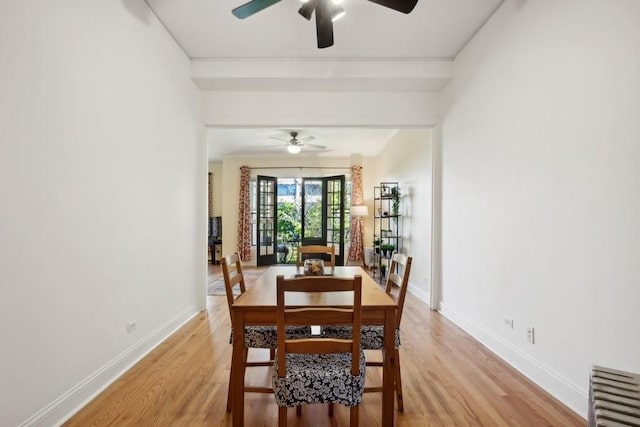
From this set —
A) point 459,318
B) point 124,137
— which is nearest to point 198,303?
point 124,137

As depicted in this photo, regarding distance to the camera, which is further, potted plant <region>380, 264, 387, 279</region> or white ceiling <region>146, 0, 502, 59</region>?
potted plant <region>380, 264, 387, 279</region>

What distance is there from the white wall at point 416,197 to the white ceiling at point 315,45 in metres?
1.15

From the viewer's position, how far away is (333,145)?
23.0 feet

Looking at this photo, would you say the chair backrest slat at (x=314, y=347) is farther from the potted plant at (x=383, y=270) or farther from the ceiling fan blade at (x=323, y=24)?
the potted plant at (x=383, y=270)

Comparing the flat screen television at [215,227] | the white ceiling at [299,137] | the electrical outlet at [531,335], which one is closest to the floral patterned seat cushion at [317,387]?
the electrical outlet at [531,335]

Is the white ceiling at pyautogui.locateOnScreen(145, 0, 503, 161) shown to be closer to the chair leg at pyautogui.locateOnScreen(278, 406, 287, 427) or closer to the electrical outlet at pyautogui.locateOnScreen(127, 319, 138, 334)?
the electrical outlet at pyautogui.locateOnScreen(127, 319, 138, 334)

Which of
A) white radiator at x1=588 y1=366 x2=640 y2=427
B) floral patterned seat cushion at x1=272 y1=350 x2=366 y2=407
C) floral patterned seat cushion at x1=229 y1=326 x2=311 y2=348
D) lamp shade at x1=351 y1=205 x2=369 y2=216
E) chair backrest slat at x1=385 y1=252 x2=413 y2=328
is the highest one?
lamp shade at x1=351 y1=205 x2=369 y2=216

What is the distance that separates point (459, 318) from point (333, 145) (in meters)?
4.49

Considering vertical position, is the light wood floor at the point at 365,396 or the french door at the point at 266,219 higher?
the french door at the point at 266,219

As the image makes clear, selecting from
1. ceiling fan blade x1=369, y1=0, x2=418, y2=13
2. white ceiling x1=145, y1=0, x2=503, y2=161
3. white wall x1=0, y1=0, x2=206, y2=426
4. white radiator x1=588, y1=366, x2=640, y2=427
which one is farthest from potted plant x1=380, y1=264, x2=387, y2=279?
white radiator x1=588, y1=366, x2=640, y2=427

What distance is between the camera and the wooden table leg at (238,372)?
5.53ft

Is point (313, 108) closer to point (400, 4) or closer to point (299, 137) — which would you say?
point (400, 4)

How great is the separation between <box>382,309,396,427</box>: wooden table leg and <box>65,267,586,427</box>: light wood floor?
0.74 feet

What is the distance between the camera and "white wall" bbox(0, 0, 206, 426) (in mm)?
1606
